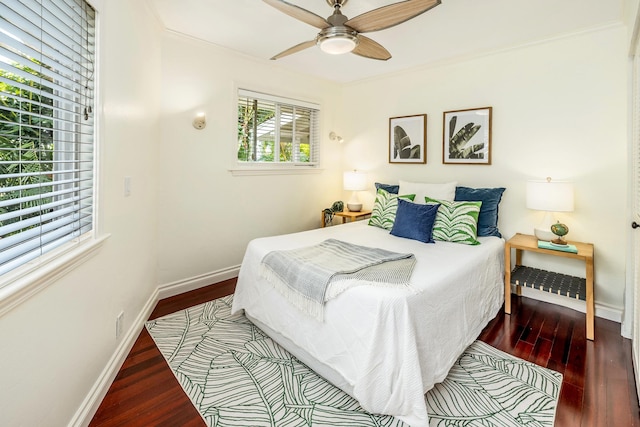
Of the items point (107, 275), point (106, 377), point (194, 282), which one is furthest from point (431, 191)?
point (106, 377)

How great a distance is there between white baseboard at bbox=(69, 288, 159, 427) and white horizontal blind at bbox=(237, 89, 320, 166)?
2.00m

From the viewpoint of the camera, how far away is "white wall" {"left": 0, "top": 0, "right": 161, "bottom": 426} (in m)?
1.13

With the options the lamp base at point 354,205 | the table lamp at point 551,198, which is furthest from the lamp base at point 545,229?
the lamp base at point 354,205

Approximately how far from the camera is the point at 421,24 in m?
2.67

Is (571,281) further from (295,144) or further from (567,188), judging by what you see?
(295,144)

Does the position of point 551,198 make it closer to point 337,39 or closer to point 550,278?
point 550,278

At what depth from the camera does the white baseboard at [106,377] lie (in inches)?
60.0

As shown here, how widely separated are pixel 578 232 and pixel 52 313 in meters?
3.76

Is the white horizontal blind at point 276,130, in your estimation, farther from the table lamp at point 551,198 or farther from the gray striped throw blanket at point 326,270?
the table lamp at point 551,198

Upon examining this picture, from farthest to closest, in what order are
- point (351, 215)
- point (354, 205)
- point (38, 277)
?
1. point (354, 205)
2. point (351, 215)
3. point (38, 277)

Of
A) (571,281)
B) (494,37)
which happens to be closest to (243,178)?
(494,37)

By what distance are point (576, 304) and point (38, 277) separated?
3.82 meters

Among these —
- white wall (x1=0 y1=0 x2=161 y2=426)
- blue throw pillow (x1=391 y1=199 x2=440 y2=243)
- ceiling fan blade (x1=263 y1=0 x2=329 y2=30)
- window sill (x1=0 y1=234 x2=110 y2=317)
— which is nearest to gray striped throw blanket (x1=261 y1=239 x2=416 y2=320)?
blue throw pillow (x1=391 y1=199 x2=440 y2=243)

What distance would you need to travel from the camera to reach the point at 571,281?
276cm
